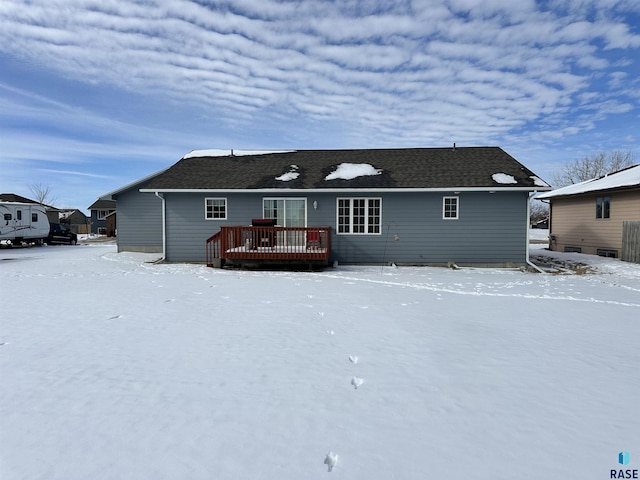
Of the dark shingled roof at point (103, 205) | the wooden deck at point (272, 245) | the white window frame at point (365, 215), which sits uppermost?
the dark shingled roof at point (103, 205)

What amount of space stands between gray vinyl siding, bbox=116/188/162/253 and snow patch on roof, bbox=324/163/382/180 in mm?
9404

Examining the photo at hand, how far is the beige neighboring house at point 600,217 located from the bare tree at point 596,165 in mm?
27274

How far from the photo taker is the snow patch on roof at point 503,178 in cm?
1164

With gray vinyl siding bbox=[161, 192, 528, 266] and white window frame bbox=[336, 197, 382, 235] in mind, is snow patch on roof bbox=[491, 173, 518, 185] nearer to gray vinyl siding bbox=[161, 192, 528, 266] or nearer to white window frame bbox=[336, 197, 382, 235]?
gray vinyl siding bbox=[161, 192, 528, 266]

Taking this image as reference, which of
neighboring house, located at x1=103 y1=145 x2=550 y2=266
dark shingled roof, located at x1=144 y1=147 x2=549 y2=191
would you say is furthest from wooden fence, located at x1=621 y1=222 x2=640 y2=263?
dark shingled roof, located at x1=144 y1=147 x2=549 y2=191

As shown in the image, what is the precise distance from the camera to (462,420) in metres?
2.71

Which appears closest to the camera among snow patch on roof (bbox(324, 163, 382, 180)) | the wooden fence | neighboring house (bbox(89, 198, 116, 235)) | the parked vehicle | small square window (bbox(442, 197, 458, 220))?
small square window (bbox(442, 197, 458, 220))

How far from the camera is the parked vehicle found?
23031 millimetres

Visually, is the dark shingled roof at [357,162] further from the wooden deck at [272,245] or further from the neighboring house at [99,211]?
the neighboring house at [99,211]

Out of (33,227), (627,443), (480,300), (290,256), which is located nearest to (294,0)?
(290,256)

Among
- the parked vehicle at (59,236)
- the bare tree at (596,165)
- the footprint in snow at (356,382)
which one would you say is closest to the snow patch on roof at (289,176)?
the footprint in snow at (356,382)

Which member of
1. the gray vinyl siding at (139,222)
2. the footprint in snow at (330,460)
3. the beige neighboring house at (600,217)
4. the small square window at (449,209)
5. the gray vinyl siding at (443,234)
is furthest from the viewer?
the gray vinyl siding at (139,222)

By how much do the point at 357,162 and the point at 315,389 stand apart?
38.2ft

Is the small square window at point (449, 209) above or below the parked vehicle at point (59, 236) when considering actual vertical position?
above
